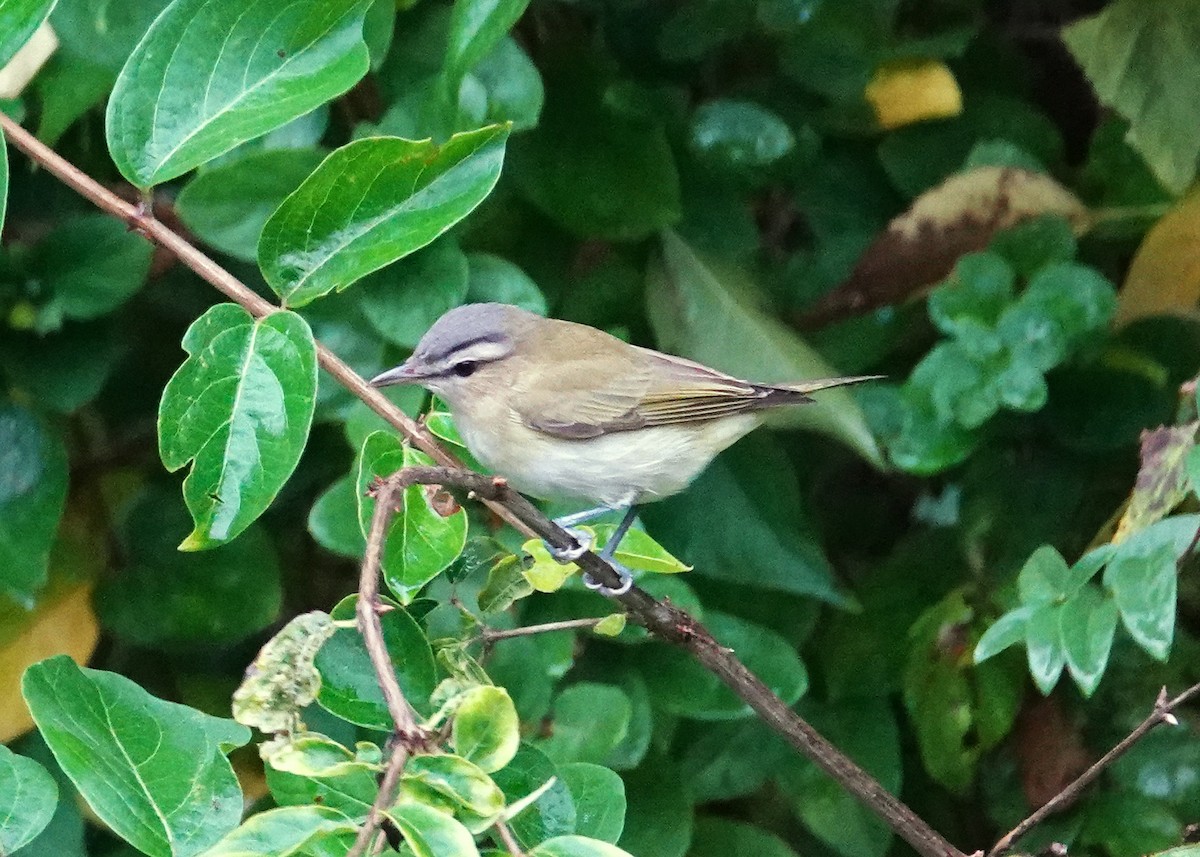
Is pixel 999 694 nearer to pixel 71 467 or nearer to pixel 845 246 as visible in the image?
pixel 845 246

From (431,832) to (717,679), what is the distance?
1.18 metres

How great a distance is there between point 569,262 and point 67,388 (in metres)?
0.88

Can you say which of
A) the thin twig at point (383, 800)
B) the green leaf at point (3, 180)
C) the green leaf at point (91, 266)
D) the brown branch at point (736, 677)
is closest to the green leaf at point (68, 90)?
the green leaf at point (91, 266)

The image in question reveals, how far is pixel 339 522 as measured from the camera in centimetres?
180

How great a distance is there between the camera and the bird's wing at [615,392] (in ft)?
7.19

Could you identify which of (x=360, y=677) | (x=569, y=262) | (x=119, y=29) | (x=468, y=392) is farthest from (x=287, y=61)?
(x=569, y=262)

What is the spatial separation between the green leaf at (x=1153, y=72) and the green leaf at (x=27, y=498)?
1765mm

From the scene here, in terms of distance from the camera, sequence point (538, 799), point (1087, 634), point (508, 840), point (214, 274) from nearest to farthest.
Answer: point (508, 840) → point (538, 799) → point (214, 274) → point (1087, 634)

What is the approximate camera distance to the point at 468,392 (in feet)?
7.01

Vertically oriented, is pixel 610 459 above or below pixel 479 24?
below

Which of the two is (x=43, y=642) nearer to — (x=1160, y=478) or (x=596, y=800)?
(x=596, y=800)

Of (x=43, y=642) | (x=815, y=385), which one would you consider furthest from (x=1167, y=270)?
(x=43, y=642)

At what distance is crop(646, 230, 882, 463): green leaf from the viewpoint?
6.96 feet

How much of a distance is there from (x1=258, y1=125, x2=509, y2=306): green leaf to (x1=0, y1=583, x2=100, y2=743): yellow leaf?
944mm
